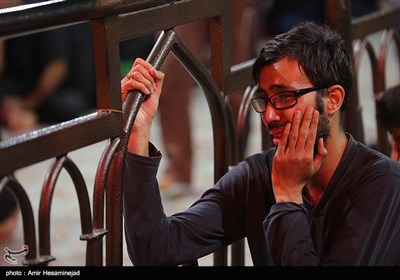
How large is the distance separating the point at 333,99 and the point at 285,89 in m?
0.15

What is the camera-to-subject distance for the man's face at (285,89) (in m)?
2.53

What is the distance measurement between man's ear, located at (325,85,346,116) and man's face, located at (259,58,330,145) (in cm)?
2

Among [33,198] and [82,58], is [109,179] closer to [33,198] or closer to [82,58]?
[33,198]

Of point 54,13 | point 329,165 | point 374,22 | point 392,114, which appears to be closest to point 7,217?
point 374,22

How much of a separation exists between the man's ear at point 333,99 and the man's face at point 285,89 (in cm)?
2

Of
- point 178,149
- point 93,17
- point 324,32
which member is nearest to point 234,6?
point 178,149

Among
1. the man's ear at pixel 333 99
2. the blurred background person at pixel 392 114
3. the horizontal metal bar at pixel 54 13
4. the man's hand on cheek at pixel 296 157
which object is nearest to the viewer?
the horizontal metal bar at pixel 54 13

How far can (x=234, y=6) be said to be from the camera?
6055 millimetres

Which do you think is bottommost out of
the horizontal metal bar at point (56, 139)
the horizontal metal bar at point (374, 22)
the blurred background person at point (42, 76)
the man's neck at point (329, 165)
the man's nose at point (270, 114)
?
the man's neck at point (329, 165)

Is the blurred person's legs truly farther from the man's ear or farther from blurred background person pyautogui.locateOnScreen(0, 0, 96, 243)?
the man's ear

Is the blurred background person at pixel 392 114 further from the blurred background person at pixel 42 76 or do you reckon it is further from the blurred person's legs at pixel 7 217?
the blurred background person at pixel 42 76

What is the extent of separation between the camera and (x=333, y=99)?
2609 mm

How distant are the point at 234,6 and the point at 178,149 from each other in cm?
93

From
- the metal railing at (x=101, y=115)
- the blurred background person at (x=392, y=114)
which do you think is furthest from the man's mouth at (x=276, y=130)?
the blurred background person at (x=392, y=114)
